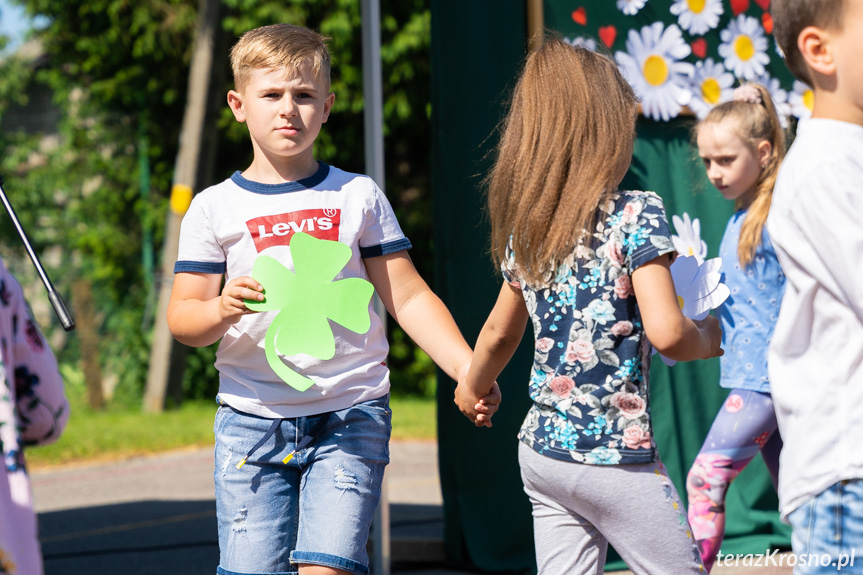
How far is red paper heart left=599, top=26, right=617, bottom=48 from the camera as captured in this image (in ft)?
13.4

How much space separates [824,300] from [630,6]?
2857 millimetres

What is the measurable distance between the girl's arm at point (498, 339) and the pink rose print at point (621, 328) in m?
0.23

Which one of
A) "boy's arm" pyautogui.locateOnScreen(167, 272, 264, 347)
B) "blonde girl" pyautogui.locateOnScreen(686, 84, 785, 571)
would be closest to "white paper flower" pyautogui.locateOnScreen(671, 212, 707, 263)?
"blonde girl" pyautogui.locateOnScreen(686, 84, 785, 571)

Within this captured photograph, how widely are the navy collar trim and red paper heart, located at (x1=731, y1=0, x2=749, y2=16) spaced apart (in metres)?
2.76

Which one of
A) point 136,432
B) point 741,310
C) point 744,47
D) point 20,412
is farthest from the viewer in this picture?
point 136,432

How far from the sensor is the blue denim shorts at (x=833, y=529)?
1.53 meters

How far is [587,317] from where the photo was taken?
2.08 m

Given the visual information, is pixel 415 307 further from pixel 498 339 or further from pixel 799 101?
pixel 799 101

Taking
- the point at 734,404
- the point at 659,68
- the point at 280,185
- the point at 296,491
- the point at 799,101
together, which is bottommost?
the point at 734,404

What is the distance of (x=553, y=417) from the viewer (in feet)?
6.89

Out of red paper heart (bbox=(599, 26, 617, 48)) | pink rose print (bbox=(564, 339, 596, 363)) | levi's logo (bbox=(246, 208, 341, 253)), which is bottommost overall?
pink rose print (bbox=(564, 339, 596, 363))

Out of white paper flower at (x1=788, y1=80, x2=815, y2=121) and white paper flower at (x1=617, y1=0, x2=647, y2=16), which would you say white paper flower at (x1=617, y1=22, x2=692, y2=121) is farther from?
white paper flower at (x1=788, y1=80, x2=815, y2=121)

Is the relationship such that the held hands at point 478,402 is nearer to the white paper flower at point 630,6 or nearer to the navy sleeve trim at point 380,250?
the navy sleeve trim at point 380,250

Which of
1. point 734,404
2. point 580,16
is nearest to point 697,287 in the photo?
point 734,404
